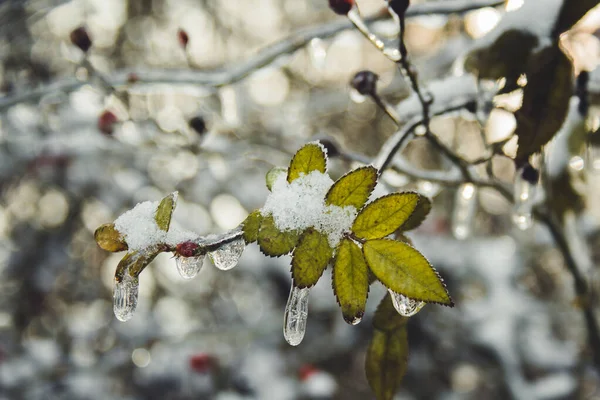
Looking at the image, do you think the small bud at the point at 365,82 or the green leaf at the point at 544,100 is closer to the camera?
the green leaf at the point at 544,100

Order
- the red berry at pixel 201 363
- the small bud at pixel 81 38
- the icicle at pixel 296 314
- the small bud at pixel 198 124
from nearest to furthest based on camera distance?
the icicle at pixel 296 314, the small bud at pixel 81 38, the small bud at pixel 198 124, the red berry at pixel 201 363

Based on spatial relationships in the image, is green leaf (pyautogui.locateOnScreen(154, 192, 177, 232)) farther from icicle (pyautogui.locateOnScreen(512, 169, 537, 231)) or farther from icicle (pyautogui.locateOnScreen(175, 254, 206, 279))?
icicle (pyautogui.locateOnScreen(512, 169, 537, 231))

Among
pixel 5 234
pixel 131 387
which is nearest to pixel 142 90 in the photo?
pixel 131 387

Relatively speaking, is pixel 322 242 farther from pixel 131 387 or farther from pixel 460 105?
pixel 131 387

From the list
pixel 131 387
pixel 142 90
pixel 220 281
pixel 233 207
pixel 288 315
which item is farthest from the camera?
pixel 220 281

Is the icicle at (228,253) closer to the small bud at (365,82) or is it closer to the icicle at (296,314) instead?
the icicle at (296,314)

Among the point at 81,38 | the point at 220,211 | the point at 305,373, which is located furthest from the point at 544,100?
the point at 220,211

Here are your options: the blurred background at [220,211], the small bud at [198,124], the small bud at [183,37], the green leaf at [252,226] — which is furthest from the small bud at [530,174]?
the small bud at [183,37]
